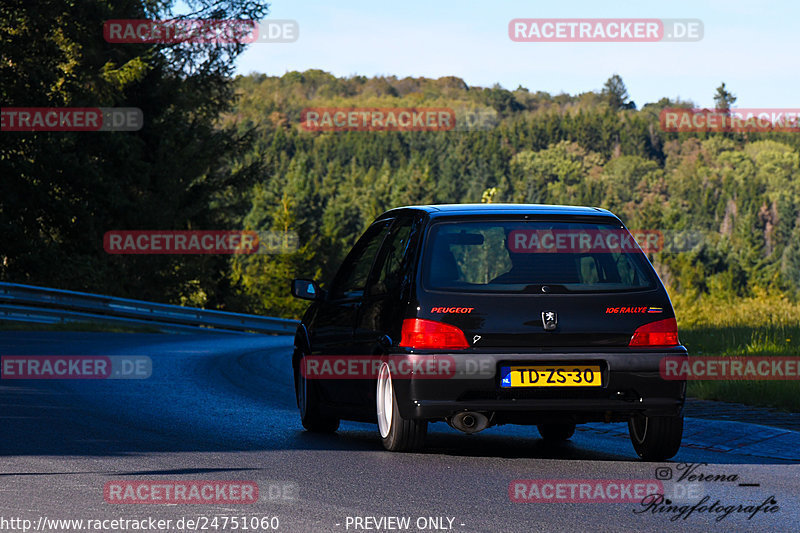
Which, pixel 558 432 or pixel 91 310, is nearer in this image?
pixel 558 432

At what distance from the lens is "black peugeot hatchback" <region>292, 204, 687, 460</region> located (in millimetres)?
7977

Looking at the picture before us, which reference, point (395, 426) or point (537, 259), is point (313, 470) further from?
point (537, 259)

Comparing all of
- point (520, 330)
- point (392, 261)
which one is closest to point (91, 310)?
point (392, 261)

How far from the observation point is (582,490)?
7020 millimetres

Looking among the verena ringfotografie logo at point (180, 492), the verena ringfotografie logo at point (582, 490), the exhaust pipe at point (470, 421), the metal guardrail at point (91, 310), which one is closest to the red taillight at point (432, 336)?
the exhaust pipe at point (470, 421)

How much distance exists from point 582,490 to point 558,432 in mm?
2889

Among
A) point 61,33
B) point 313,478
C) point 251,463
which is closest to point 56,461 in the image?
point 251,463

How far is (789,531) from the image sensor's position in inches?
234

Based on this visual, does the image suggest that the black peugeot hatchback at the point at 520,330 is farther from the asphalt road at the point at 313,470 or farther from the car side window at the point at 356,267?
the car side window at the point at 356,267

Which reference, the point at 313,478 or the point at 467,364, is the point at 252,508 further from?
the point at 467,364

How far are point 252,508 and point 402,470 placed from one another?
1586 millimetres

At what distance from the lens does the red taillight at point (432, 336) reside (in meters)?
8.02

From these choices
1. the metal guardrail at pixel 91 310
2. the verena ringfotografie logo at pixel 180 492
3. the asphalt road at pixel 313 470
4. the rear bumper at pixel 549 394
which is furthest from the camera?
the metal guardrail at pixel 91 310

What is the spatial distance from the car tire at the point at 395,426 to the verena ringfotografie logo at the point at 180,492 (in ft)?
4.84
